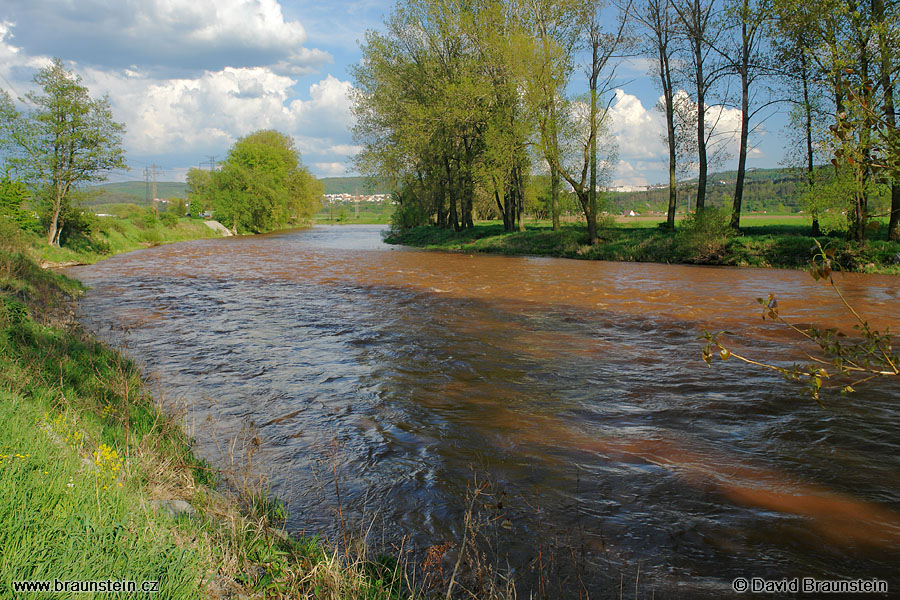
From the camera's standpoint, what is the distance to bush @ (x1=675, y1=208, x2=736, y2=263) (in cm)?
2348

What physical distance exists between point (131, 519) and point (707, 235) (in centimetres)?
2435

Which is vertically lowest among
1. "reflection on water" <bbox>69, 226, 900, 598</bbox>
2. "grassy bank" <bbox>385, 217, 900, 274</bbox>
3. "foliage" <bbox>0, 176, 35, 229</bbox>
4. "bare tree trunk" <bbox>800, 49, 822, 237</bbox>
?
"reflection on water" <bbox>69, 226, 900, 598</bbox>

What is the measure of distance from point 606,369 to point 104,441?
21.8 feet

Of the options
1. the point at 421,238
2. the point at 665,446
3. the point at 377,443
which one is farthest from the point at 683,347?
the point at 421,238

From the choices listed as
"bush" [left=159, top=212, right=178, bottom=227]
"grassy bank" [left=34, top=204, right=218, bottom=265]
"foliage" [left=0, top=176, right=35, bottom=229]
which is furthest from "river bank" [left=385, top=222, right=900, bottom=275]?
"bush" [left=159, top=212, right=178, bottom=227]

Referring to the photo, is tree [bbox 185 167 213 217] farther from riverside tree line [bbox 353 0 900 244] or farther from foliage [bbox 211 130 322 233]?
riverside tree line [bbox 353 0 900 244]

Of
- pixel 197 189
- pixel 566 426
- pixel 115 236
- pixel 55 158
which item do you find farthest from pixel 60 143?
pixel 197 189

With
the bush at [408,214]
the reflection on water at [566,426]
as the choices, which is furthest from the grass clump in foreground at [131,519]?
the bush at [408,214]

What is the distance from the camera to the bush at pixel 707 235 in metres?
23.5

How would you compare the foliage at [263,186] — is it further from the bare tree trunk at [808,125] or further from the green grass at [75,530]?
the green grass at [75,530]

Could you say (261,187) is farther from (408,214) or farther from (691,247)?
(691,247)

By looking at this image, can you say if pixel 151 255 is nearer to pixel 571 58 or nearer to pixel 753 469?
pixel 571 58

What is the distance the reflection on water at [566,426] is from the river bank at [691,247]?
628cm

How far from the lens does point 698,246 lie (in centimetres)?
2381
